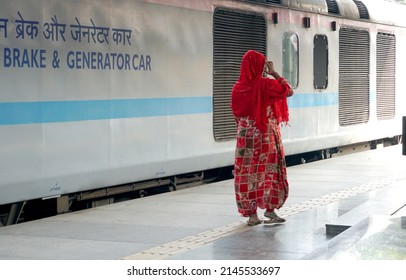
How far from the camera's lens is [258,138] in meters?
7.83

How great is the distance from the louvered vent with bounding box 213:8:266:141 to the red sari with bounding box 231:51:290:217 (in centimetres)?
311

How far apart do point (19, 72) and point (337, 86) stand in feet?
26.3

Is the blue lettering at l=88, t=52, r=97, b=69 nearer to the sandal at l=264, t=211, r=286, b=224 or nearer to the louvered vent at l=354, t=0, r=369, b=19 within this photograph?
the sandal at l=264, t=211, r=286, b=224

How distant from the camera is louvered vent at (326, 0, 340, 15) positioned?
14.4 m

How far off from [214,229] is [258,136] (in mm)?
905

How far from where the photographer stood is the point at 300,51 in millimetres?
13305

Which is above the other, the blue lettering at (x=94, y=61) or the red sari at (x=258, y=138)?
the blue lettering at (x=94, y=61)

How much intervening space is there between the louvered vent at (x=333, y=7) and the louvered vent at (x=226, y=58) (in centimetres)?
304

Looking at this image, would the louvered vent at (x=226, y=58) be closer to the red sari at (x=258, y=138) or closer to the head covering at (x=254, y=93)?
the red sari at (x=258, y=138)

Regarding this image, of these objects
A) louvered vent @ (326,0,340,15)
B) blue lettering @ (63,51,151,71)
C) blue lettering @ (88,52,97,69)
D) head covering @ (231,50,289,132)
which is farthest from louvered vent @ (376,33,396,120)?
head covering @ (231,50,289,132)

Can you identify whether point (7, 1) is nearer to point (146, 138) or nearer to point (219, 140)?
point (146, 138)

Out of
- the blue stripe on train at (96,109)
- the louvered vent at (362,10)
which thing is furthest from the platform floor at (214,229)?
the louvered vent at (362,10)

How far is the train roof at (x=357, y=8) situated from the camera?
1331cm

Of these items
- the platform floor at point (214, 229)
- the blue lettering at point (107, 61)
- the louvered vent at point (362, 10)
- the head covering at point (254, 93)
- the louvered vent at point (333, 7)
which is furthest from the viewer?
the louvered vent at point (362, 10)
